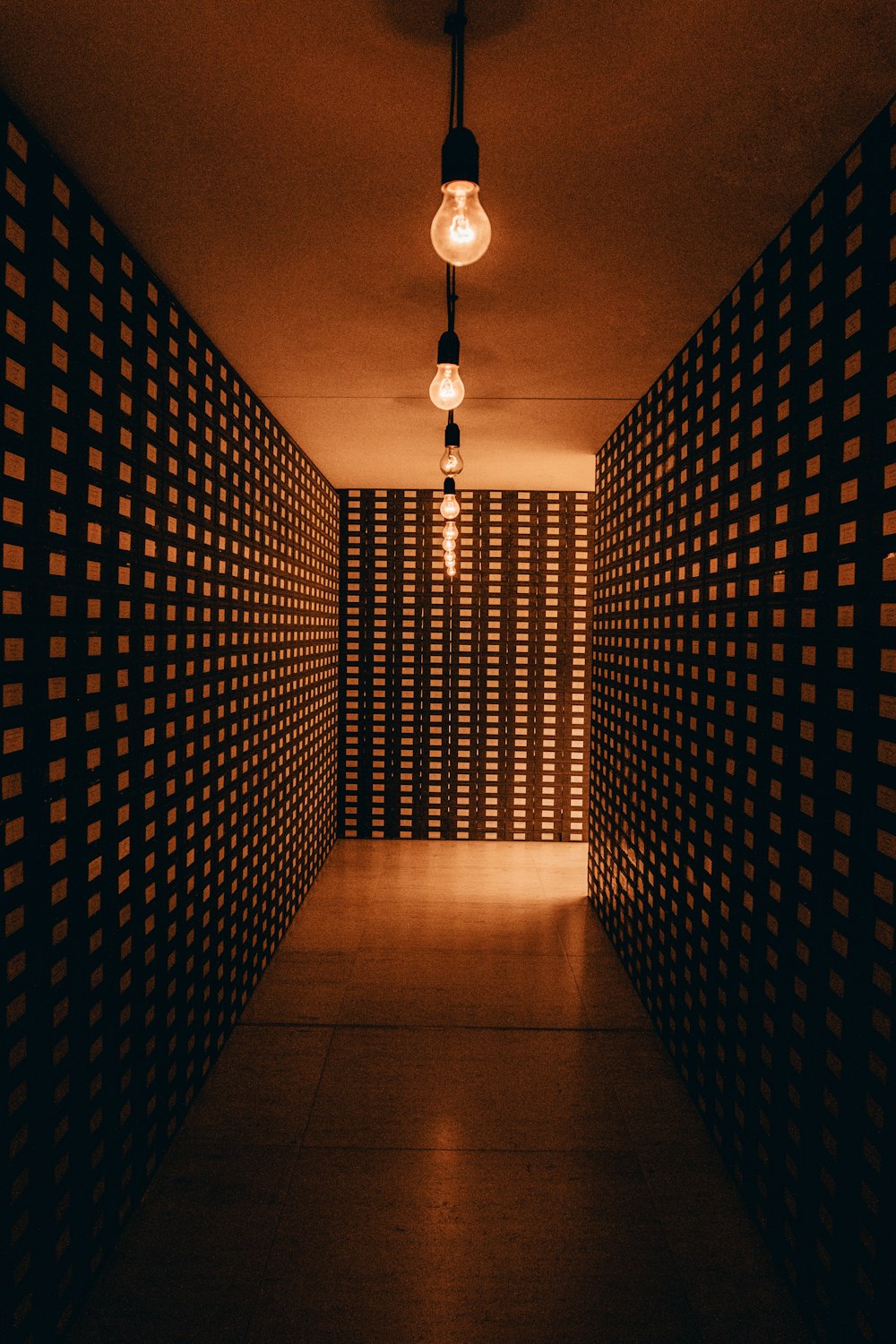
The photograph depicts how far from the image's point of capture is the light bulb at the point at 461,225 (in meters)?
1.21

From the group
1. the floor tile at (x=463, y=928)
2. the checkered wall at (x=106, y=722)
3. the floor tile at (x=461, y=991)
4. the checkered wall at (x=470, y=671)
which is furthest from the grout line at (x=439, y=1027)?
the checkered wall at (x=470, y=671)

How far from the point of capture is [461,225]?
3.98 feet

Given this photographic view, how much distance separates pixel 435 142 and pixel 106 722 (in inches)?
78.4

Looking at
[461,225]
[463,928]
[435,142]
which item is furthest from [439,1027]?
[435,142]

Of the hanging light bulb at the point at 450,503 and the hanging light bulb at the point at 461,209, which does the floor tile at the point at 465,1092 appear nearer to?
the hanging light bulb at the point at 450,503

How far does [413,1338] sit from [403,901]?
3498 mm

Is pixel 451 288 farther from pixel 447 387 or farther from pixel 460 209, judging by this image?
pixel 460 209

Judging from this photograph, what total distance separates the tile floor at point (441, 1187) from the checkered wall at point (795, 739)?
10.6 inches

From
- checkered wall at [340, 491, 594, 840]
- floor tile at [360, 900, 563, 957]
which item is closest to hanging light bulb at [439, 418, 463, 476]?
floor tile at [360, 900, 563, 957]

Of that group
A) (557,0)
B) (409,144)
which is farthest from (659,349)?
(557,0)

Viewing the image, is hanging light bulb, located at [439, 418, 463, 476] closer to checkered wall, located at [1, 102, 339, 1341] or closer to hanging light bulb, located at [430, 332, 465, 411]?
hanging light bulb, located at [430, 332, 465, 411]

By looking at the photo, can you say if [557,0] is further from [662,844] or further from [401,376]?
[662,844]

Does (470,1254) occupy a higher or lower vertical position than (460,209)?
lower

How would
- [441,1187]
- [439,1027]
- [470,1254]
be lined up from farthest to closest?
1. [439,1027]
2. [441,1187]
3. [470,1254]
